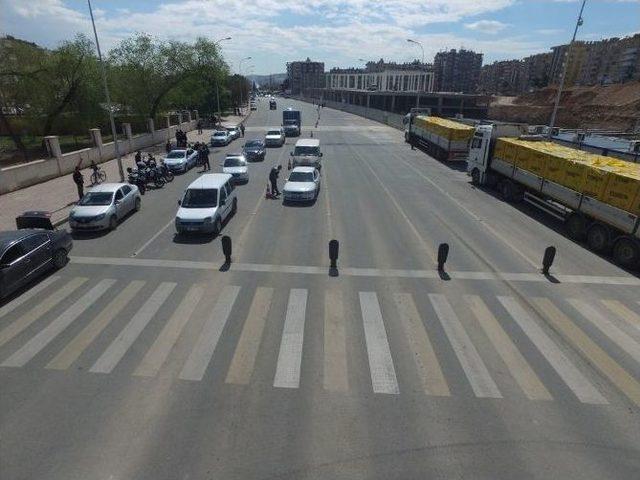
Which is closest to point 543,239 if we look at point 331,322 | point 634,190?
point 634,190

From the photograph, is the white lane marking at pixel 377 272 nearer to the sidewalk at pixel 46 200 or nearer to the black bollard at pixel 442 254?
the black bollard at pixel 442 254

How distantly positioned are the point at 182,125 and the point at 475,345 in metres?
50.8

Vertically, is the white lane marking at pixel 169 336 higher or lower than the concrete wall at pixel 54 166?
lower

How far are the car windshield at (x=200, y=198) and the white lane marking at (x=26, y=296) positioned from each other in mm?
5832

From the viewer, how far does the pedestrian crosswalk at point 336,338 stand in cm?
798

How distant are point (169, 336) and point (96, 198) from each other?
1070cm

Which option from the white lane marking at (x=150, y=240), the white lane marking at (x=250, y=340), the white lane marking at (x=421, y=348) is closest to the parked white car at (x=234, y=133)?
the white lane marking at (x=150, y=240)

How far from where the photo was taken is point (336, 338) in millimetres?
9266

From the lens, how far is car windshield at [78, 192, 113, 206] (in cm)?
1673

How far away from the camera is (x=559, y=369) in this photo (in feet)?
27.5

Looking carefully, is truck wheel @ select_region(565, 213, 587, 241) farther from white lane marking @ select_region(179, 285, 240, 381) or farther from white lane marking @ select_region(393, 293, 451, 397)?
white lane marking @ select_region(179, 285, 240, 381)

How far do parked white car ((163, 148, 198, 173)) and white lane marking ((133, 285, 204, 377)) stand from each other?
18756 mm

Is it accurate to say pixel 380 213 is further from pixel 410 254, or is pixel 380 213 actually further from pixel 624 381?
pixel 624 381

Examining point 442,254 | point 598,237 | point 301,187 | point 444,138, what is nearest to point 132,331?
point 442,254
